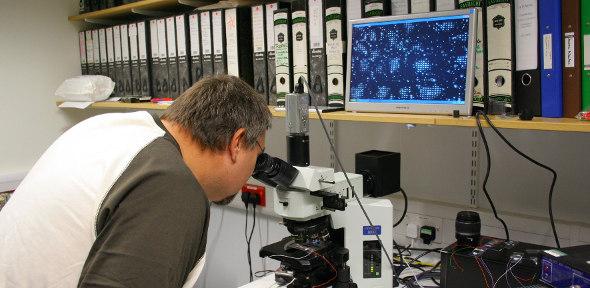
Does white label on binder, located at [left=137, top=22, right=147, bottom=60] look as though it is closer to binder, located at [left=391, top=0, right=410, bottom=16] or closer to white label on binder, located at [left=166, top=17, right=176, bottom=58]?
white label on binder, located at [left=166, top=17, right=176, bottom=58]

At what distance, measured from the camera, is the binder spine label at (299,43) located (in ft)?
5.42

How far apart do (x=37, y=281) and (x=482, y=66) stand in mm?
1127

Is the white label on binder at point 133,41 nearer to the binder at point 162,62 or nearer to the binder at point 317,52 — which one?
the binder at point 162,62

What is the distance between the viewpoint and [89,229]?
2.80 feet

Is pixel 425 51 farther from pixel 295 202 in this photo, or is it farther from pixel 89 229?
pixel 89 229

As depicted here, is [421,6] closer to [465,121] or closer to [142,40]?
[465,121]

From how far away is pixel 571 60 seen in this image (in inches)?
46.6

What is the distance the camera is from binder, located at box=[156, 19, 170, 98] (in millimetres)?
2188

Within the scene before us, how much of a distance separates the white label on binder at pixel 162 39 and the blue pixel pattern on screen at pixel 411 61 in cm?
100

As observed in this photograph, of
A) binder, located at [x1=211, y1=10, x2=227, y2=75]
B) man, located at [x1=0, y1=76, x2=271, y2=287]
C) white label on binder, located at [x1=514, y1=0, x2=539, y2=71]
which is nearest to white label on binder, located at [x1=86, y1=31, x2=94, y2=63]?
binder, located at [x1=211, y1=10, x2=227, y2=75]

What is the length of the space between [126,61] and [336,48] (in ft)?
4.08

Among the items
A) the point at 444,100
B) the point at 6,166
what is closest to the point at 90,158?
the point at 444,100

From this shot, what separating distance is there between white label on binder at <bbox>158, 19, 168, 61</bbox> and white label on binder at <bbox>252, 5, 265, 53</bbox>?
0.54m

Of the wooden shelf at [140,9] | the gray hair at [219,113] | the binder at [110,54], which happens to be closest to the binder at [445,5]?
the gray hair at [219,113]
